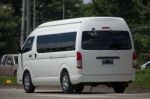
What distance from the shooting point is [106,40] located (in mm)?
23016

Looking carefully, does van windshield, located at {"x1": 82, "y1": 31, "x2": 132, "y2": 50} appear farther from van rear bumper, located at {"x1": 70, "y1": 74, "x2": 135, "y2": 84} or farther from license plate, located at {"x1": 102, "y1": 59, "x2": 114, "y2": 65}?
van rear bumper, located at {"x1": 70, "y1": 74, "x2": 135, "y2": 84}

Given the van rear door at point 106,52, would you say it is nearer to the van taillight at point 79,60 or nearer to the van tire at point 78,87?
the van taillight at point 79,60

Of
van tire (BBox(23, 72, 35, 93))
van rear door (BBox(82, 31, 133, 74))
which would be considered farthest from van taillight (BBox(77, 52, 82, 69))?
van tire (BBox(23, 72, 35, 93))

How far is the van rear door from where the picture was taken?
22828 mm

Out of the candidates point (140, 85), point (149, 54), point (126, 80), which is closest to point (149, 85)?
point (140, 85)

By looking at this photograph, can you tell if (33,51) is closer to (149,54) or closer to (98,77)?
(98,77)

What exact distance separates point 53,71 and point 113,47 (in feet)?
8.32

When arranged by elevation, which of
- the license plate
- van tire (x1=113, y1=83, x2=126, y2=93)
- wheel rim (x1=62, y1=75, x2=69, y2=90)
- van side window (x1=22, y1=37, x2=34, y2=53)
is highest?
van side window (x1=22, y1=37, x2=34, y2=53)

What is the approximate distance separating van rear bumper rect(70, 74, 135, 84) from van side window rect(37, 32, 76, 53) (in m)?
1.03

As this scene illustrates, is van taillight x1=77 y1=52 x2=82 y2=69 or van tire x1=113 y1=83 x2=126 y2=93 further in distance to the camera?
van tire x1=113 y1=83 x2=126 y2=93

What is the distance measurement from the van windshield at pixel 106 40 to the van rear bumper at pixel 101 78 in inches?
36.3

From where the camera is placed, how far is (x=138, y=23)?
69500 millimetres

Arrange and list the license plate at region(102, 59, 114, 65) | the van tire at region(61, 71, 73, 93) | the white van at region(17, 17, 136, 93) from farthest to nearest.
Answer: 1. the van tire at region(61, 71, 73, 93)
2. the license plate at region(102, 59, 114, 65)
3. the white van at region(17, 17, 136, 93)

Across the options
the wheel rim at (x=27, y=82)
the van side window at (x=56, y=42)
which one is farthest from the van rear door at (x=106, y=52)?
the wheel rim at (x=27, y=82)
